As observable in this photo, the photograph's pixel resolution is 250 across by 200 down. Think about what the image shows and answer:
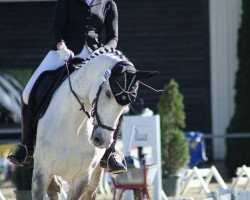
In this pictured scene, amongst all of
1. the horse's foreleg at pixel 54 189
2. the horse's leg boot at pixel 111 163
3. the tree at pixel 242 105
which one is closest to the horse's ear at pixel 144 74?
the horse's leg boot at pixel 111 163

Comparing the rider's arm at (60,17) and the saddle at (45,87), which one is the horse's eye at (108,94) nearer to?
the saddle at (45,87)

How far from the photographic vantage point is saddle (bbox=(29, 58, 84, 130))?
9117mm

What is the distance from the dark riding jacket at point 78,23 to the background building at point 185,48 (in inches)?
438

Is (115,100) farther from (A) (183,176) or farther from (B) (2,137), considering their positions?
(B) (2,137)

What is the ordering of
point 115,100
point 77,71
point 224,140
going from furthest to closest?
point 224,140 → point 77,71 → point 115,100

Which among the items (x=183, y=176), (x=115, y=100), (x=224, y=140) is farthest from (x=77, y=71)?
(x=224, y=140)

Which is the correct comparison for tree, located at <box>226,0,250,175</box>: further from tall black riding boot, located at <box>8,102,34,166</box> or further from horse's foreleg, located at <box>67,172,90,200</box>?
horse's foreleg, located at <box>67,172,90,200</box>

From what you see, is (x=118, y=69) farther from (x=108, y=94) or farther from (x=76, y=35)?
(x=76, y=35)

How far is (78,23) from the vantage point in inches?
367

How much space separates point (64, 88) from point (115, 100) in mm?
990

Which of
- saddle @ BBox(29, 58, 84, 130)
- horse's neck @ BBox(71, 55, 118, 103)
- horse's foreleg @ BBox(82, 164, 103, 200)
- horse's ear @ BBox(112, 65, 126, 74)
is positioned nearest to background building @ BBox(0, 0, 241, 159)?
horse's foreleg @ BBox(82, 164, 103, 200)

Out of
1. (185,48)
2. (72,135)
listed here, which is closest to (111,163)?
(72,135)

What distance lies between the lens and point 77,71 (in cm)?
891

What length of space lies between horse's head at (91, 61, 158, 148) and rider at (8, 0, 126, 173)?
3.16 ft
